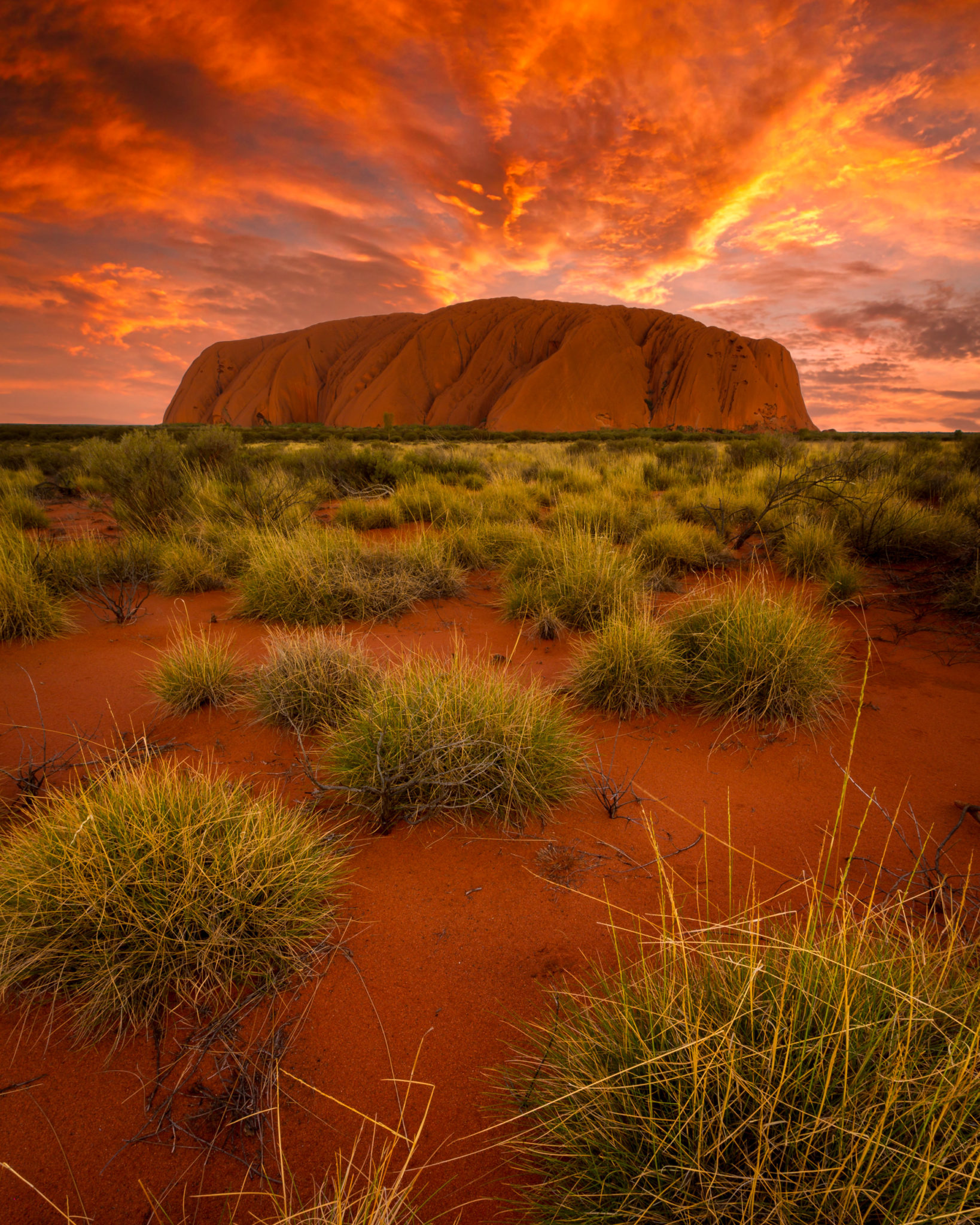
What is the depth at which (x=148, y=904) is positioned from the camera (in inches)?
68.7

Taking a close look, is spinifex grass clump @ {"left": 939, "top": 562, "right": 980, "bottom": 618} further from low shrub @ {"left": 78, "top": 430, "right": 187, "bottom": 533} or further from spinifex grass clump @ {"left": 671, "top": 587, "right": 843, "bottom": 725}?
low shrub @ {"left": 78, "top": 430, "right": 187, "bottom": 533}

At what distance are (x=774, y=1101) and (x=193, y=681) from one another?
132 inches

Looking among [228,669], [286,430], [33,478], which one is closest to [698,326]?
[286,430]

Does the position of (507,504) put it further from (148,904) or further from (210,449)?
(148,904)

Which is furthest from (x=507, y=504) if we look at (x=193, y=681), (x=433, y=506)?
(x=193, y=681)

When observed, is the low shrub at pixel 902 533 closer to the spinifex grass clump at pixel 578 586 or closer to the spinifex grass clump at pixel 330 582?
the spinifex grass clump at pixel 578 586

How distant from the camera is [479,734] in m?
2.58

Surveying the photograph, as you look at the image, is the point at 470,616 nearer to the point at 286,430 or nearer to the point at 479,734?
the point at 479,734

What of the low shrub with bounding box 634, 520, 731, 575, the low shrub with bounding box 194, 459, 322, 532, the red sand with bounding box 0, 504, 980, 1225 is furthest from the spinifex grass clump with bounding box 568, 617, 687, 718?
the low shrub with bounding box 194, 459, 322, 532

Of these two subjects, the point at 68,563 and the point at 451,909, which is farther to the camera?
the point at 68,563

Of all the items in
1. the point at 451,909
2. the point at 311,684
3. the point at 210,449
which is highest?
the point at 210,449

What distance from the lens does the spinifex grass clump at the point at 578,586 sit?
4559 millimetres

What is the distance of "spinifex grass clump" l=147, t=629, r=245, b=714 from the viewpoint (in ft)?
11.2

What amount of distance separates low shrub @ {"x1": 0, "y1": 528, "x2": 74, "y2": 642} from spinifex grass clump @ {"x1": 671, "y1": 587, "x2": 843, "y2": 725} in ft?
15.8
